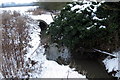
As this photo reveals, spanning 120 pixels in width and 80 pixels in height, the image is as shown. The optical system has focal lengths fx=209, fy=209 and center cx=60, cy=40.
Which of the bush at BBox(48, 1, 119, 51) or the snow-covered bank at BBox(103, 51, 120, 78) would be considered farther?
the bush at BBox(48, 1, 119, 51)

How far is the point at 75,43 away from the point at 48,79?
5.72 ft

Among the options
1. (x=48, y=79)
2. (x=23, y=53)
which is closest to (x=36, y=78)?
(x=48, y=79)

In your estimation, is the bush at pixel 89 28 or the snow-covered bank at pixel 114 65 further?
the bush at pixel 89 28

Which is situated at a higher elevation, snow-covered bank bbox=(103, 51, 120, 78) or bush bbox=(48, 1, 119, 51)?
bush bbox=(48, 1, 119, 51)

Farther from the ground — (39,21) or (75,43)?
(75,43)

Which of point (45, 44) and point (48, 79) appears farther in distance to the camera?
point (45, 44)

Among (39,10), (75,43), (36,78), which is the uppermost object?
(75,43)

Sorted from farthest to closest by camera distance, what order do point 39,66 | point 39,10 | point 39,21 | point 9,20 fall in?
1. point 39,10
2. point 39,21
3. point 9,20
4. point 39,66

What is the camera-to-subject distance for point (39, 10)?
683 inches

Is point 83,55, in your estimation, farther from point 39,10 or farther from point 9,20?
point 39,10

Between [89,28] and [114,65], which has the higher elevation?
[89,28]

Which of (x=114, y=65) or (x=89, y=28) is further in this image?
(x=89, y=28)

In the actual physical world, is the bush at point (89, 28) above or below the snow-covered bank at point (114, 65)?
above

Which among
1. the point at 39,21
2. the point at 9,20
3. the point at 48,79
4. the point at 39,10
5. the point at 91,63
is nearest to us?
the point at 48,79
